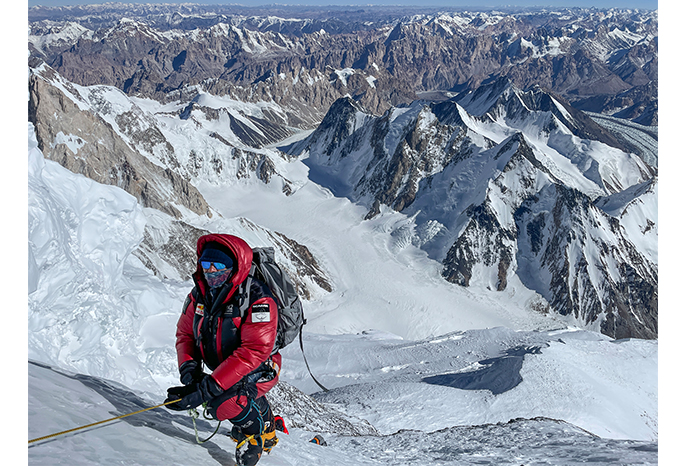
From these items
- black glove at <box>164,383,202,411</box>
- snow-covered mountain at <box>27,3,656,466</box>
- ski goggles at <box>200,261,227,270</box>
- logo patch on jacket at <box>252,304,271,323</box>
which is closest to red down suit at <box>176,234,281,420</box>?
logo patch on jacket at <box>252,304,271,323</box>

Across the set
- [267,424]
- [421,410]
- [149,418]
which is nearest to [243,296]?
[267,424]

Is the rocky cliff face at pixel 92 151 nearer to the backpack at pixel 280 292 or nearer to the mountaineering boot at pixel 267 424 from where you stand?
the mountaineering boot at pixel 267 424

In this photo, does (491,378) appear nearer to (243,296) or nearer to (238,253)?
(243,296)

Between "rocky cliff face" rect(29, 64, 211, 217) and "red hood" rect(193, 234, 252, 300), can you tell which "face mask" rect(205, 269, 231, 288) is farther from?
"rocky cliff face" rect(29, 64, 211, 217)

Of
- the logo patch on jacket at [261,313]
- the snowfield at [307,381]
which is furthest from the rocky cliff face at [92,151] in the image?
the logo patch on jacket at [261,313]

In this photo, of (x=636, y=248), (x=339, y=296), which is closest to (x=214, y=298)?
(x=339, y=296)

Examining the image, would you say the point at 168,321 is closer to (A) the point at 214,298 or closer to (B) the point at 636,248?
(A) the point at 214,298

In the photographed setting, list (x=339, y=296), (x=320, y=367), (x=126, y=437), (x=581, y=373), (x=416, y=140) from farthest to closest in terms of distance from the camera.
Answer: (x=416, y=140), (x=339, y=296), (x=320, y=367), (x=581, y=373), (x=126, y=437)
